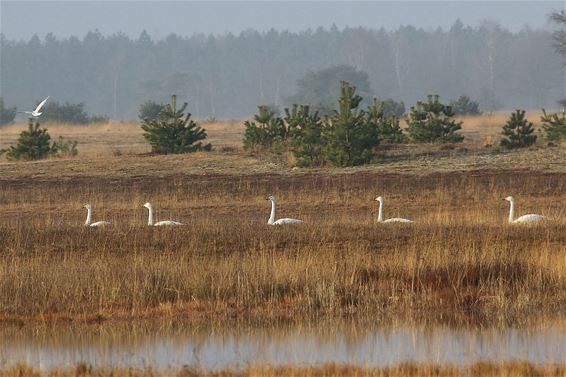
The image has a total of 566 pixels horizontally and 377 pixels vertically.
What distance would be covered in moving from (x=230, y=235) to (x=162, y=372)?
352 inches

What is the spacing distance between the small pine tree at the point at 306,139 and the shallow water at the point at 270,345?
22646 millimetres

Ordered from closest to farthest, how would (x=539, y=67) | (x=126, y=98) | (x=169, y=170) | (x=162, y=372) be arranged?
(x=162, y=372), (x=169, y=170), (x=539, y=67), (x=126, y=98)

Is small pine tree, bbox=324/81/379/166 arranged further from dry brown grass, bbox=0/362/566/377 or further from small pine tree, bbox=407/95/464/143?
dry brown grass, bbox=0/362/566/377

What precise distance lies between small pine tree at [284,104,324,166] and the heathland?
4031 millimetres

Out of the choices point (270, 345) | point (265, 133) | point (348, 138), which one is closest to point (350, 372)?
point (270, 345)

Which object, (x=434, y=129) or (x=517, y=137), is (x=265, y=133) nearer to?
(x=434, y=129)

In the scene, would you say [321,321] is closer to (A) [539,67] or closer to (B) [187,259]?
(B) [187,259]

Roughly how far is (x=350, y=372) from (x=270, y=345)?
265 centimetres

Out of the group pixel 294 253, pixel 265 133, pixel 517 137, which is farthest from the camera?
pixel 265 133

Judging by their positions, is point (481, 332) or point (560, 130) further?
point (560, 130)

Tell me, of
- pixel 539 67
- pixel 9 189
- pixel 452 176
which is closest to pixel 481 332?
pixel 452 176

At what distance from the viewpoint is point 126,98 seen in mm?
190500

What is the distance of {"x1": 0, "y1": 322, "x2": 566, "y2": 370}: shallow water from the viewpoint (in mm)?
14000

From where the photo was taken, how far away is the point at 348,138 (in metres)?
38.7
